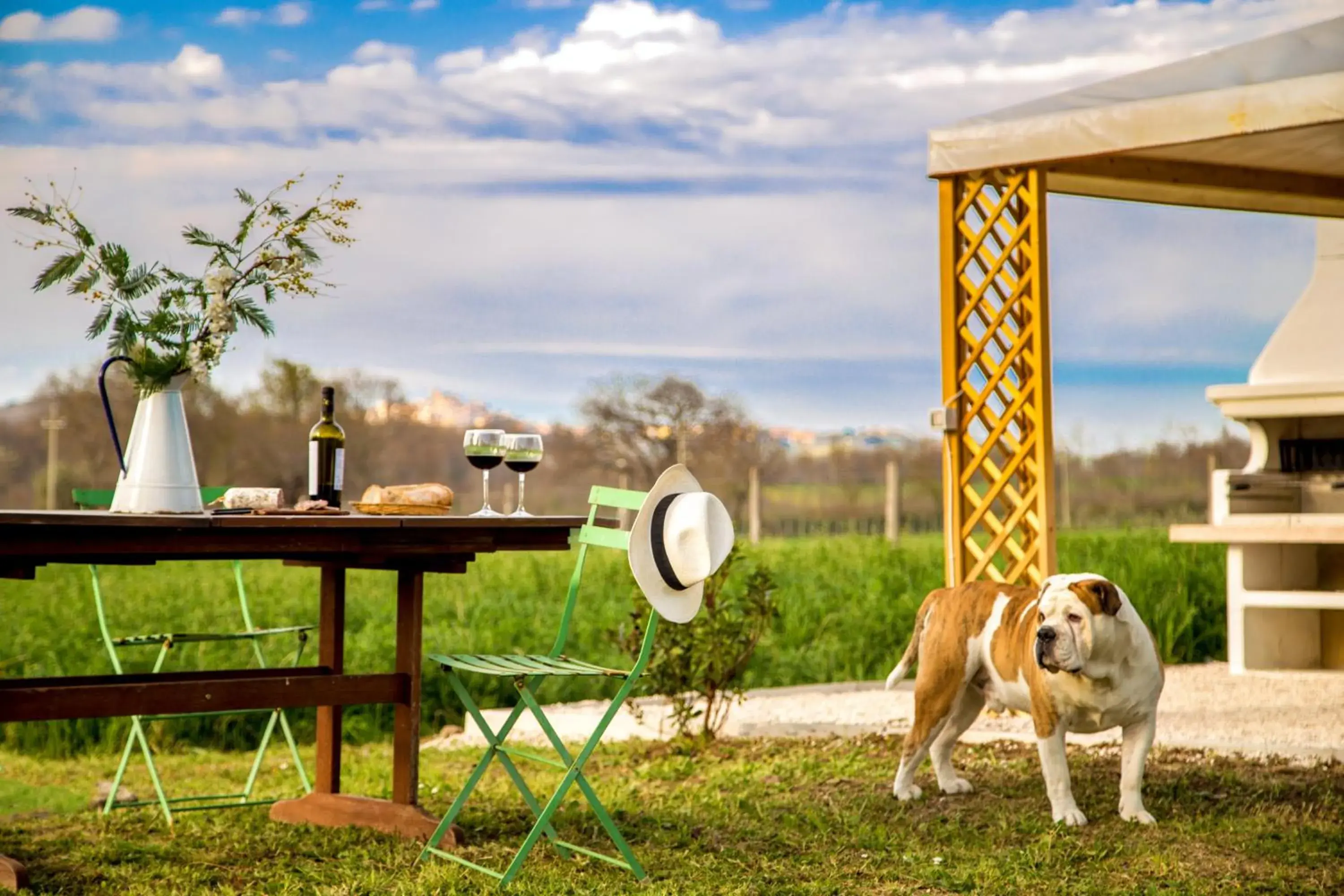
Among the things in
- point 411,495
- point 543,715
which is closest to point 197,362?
point 411,495

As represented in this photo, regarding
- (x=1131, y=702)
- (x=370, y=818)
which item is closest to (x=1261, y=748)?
(x=1131, y=702)

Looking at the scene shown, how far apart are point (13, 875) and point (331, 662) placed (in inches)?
42.2

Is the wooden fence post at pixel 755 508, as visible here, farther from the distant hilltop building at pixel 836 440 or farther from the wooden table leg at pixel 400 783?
the wooden table leg at pixel 400 783

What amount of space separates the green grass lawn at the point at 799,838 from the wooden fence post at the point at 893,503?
11.2 meters

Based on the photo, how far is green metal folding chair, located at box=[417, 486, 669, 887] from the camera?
2988 millimetres

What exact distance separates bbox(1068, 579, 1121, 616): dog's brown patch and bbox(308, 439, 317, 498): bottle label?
1825mm

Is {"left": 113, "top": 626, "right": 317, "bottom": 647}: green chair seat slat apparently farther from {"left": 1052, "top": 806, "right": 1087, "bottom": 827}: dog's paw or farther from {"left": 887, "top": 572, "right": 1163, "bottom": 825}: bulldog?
{"left": 1052, "top": 806, "right": 1087, "bottom": 827}: dog's paw

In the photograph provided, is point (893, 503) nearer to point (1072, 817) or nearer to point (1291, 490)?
point (1291, 490)

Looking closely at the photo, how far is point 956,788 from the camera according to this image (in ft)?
13.0

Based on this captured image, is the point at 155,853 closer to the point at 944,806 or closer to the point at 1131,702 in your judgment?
the point at 944,806

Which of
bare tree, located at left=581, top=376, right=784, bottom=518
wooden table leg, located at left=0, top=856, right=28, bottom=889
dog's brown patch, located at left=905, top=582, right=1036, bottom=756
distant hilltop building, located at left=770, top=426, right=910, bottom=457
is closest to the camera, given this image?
wooden table leg, located at left=0, top=856, right=28, bottom=889

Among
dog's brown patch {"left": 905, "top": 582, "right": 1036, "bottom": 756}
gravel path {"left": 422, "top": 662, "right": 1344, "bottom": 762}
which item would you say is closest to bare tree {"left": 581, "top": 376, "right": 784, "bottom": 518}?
gravel path {"left": 422, "top": 662, "right": 1344, "bottom": 762}

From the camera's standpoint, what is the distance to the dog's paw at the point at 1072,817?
351 centimetres

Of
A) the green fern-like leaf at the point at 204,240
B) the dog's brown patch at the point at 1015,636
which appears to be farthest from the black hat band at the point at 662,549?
the green fern-like leaf at the point at 204,240
